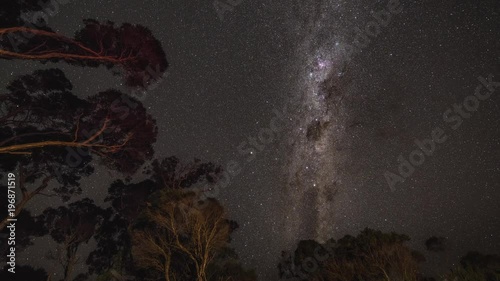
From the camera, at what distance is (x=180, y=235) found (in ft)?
49.8

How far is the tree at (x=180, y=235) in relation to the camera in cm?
1441

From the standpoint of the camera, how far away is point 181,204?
51.4 feet

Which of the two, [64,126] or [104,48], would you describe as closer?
[104,48]

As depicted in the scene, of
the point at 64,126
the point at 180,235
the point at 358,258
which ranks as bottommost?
the point at 358,258

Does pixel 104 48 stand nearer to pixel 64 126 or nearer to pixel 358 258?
pixel 64 126

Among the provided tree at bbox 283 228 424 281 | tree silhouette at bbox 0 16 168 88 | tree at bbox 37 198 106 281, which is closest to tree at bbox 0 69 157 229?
tree silhouette at bbox 0 16 168 88

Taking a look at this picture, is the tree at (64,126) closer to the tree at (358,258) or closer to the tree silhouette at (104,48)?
the tree silhouette at (104,48)

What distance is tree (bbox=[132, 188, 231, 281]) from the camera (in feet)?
47.3

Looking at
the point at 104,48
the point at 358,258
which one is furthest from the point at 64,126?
the point at 358,258

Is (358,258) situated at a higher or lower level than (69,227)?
lower

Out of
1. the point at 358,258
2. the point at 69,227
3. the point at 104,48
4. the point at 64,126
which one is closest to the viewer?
the point at 104,48

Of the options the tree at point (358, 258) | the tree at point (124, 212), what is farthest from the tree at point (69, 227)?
the tree at point (358, 258)

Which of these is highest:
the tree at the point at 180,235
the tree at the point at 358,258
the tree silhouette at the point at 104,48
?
the tree silhouette at the point at 104,48

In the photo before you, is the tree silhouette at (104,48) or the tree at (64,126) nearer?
the tree silhouette at (104,48)
